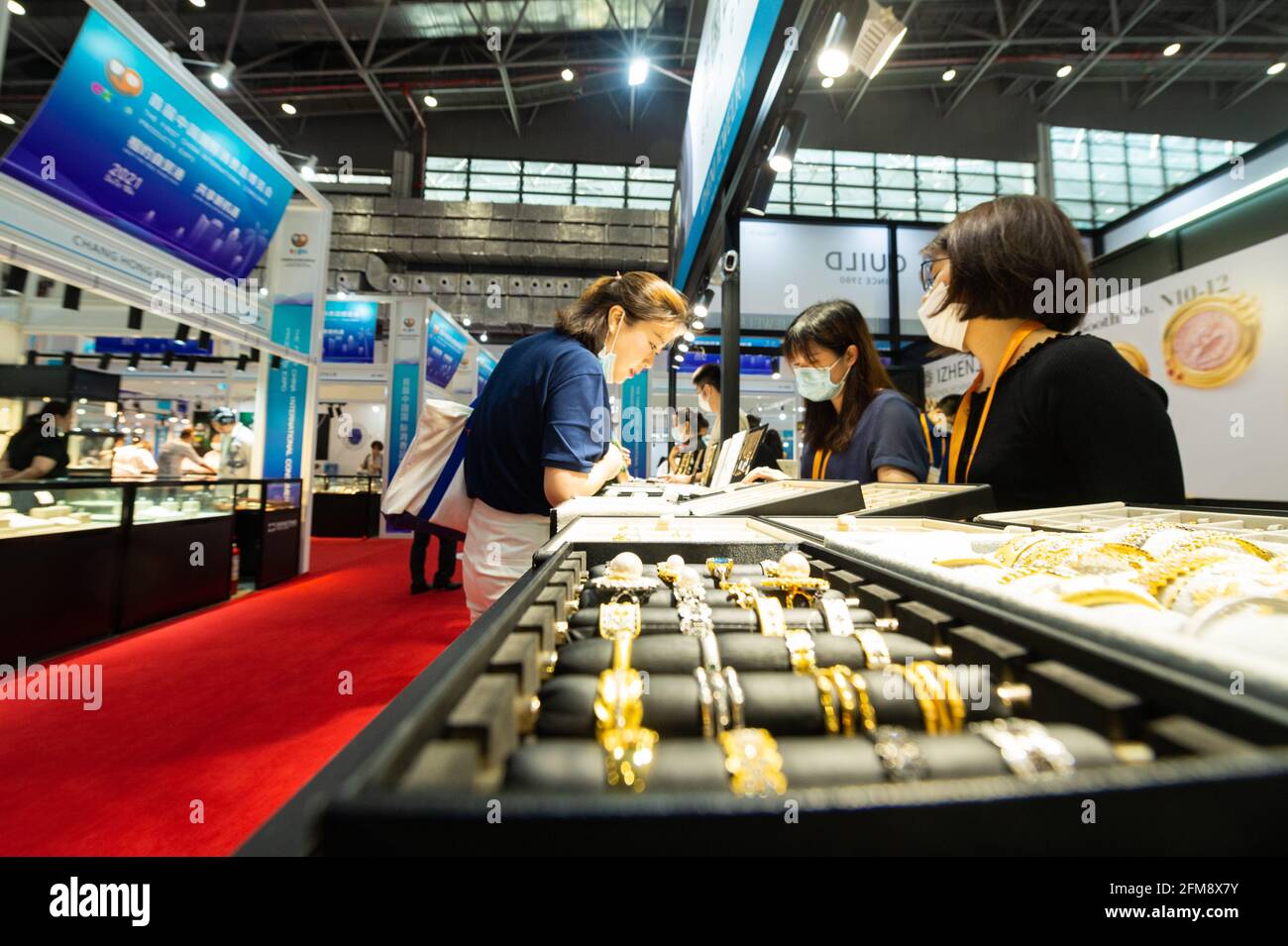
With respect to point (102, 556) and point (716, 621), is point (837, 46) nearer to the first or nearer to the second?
point (716, 621)

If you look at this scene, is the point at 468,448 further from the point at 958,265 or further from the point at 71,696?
the point at 71,696

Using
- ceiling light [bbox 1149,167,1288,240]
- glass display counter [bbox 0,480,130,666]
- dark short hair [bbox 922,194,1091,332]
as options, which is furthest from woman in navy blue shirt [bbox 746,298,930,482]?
glass display counter [bbox 0,480,130,666]

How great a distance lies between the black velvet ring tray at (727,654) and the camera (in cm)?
51

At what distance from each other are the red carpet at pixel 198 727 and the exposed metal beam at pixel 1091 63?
13.8 m

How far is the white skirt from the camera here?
149 centimetres

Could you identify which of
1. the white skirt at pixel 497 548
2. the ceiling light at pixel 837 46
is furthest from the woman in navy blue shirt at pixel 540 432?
the ceiling light at pixel 837 46

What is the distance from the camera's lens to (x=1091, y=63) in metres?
10.1

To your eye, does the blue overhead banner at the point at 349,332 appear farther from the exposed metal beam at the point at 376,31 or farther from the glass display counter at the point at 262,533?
the exposed metal beam at the point at 376,31

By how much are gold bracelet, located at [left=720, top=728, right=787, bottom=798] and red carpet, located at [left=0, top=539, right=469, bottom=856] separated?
151cm

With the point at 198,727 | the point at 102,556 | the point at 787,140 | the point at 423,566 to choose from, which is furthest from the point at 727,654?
the point at 423,566

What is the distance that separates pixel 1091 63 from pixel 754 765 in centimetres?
1506

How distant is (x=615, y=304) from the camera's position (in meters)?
1.64
